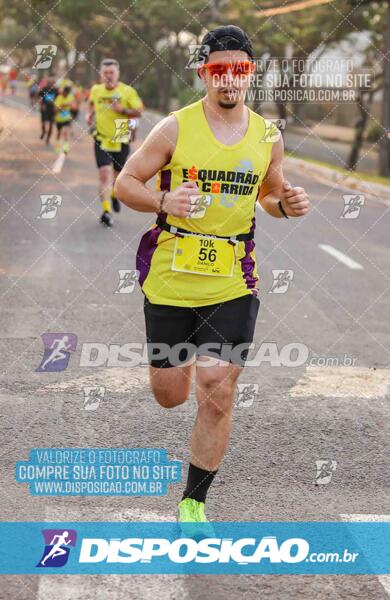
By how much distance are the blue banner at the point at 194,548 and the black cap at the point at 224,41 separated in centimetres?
202

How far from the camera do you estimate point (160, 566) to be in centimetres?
420

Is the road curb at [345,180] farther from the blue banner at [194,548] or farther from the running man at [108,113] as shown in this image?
the blue banner at [194,548]

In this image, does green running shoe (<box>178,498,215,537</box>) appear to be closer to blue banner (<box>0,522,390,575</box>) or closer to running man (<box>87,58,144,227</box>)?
blue banner (<box>0,522,390,575</box>)

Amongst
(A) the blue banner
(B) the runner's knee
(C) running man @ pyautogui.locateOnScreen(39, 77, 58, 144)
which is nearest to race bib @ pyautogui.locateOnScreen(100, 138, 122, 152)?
(B) the runner's knee

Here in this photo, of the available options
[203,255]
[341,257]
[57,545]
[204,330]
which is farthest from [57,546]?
[341,257]

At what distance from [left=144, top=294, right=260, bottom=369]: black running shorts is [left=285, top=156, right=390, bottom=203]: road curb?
1795cm

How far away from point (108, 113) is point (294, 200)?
9791 millimetres

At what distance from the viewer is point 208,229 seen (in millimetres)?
4516

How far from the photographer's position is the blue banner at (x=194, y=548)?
420 cm

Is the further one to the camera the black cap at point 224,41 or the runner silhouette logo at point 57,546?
the black cap at point 224,41

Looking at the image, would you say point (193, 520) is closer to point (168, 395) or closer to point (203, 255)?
point (168, 395)

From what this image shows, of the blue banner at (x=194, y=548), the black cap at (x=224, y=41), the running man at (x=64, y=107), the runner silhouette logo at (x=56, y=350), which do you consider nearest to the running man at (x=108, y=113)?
the runner silhouette logo at (x=56, y=350)

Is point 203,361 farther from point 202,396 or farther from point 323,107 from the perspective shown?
point 323,107

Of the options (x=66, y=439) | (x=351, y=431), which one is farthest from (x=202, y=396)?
(x=351, y=431)
